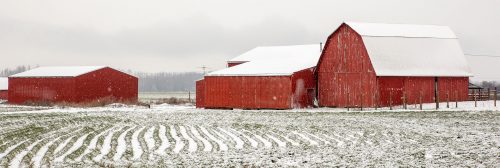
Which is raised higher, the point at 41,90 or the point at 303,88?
the point at 41,90

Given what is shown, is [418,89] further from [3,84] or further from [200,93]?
[3,84]

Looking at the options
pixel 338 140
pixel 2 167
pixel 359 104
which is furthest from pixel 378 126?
pixel 359 104

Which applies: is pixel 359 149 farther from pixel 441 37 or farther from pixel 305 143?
pixel 441 37

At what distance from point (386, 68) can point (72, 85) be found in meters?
27.5

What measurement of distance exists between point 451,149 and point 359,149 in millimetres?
2040

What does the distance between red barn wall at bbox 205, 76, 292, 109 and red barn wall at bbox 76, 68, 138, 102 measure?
50.8 ft

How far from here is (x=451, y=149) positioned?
13406 millimetres

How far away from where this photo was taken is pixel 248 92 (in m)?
39.2

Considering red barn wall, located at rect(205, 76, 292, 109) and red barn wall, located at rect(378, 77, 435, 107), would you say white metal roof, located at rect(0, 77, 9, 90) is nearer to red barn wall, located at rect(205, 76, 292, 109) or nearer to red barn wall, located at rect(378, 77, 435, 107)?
red barn wall, located at rect(205, 76, 292, 109)

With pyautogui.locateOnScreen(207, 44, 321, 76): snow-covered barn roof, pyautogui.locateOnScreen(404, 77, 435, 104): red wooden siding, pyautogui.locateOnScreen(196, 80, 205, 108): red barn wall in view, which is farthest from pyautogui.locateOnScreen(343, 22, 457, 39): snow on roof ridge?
pyautogui.locateOnScreen(196, 80, 205, 108): red barn wall

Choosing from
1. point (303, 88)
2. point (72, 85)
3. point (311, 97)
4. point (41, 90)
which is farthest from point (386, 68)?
point (41, 90)

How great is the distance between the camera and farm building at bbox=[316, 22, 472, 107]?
38000 millimetres

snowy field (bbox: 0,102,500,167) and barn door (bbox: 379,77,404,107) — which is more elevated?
barn door (bbox: 379,77,404,107)

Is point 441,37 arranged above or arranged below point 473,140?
above
